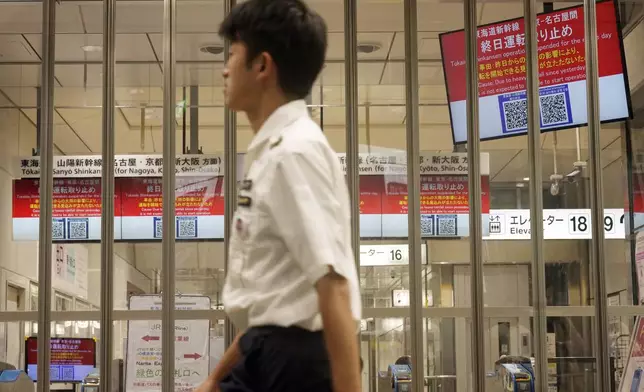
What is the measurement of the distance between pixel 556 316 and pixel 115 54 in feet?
12.9

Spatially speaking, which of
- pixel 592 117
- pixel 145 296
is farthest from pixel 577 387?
pixel 145 296

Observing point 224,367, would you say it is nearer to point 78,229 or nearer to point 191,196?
point 191,196

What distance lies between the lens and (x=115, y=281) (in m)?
7.11

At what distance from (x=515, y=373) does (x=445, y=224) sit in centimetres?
123

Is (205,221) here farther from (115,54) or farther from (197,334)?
(115,54)

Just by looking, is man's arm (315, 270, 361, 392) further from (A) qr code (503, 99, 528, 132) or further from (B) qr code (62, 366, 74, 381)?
(A) qr code (503, 99, 528, 132)

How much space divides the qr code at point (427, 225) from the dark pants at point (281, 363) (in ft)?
18.5

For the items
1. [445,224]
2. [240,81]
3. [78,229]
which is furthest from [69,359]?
[240,81]

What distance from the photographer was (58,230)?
7.27 metres

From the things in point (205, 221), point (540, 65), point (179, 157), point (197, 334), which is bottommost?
point (197, 334)

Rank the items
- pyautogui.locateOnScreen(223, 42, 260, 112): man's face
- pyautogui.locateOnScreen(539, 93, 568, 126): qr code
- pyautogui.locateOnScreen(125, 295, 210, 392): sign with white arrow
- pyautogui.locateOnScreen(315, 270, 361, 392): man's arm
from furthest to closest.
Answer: pyautogui.locateOnScreen(539, 93, 568, 126): qr code
pyautogui.locateOnScreen(125, 295, 210, 392): sign with white arrow
pyautogui.locateOnScreen(223, 42, 260, 112): man's face
pyautogui.locateOnScreen(315, 270, 361, 392): man's arm

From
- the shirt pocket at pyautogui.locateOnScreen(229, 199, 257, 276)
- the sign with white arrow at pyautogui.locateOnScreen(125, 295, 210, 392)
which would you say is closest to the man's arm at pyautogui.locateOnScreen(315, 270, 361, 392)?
the shirt pocket at pyautogui.locateOnScreen(229, 199, 257, 276)

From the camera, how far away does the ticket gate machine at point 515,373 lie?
702 cm

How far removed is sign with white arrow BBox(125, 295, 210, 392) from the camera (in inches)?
275
